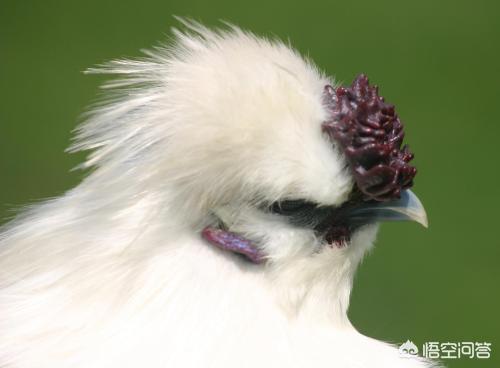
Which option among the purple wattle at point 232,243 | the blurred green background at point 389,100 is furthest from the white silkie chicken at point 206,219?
the blurred green background at point 389,100

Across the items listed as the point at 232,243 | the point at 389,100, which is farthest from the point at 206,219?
the point at 389,100

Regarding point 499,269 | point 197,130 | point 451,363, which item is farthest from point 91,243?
point 499,269

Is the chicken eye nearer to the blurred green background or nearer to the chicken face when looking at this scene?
the chicken face

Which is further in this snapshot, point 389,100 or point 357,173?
point 389,100

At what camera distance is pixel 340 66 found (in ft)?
14.7

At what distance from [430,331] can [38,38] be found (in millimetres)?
→ 2326

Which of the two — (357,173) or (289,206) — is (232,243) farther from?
(357,173)

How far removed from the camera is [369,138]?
64.3 inches

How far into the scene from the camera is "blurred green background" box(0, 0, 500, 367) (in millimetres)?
3617

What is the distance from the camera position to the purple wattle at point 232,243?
1.62m

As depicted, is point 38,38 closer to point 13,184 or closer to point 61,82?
point 61,82

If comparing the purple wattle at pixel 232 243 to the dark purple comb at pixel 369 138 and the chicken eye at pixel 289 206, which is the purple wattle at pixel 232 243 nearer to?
the chicken eye at pixel 289 206

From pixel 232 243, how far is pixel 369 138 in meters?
0.27

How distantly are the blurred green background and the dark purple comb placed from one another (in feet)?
5.76
